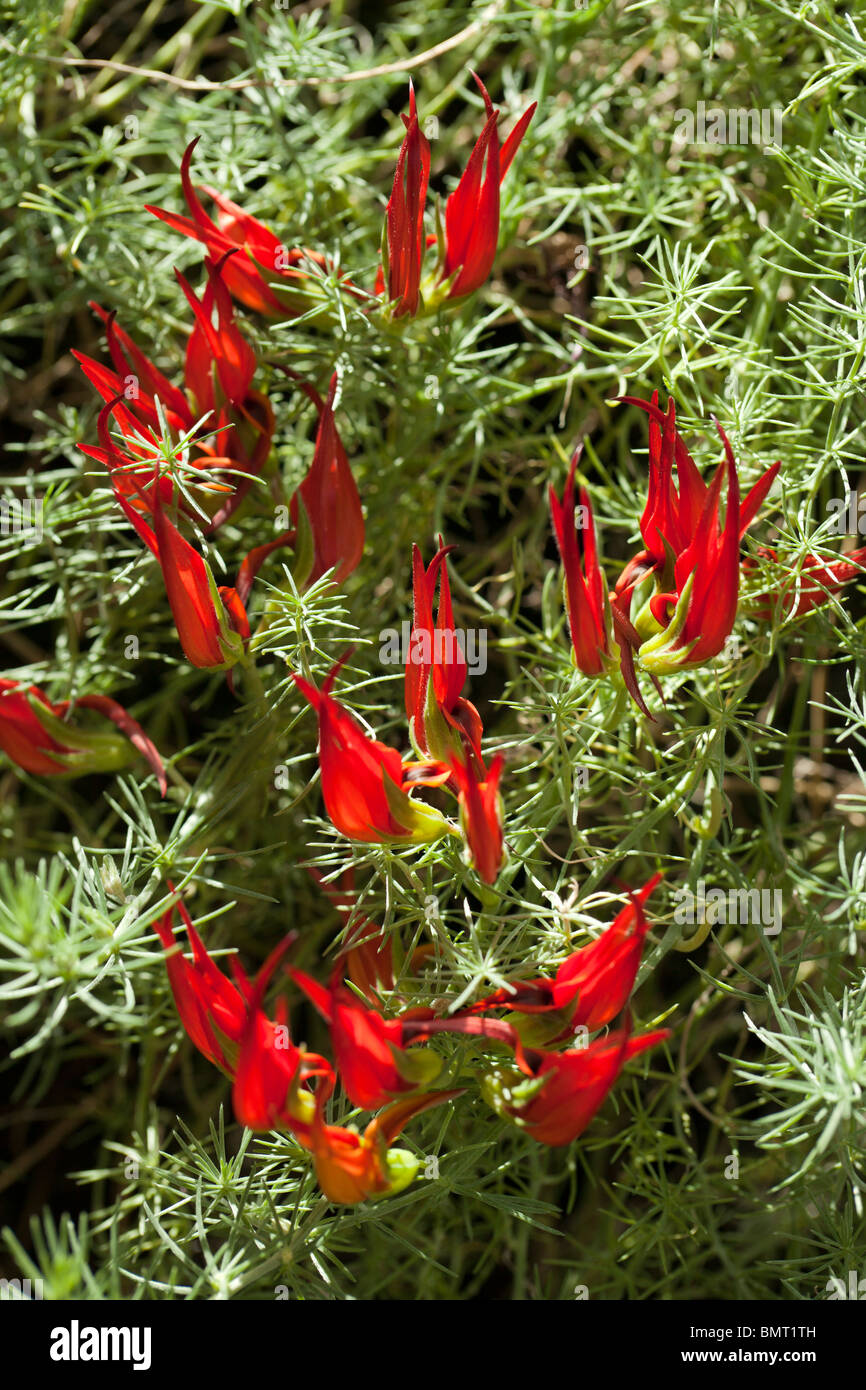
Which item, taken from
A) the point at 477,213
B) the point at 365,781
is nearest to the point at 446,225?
the point at 477,213

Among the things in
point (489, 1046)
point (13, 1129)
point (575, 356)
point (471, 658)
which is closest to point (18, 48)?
point (575, 356)

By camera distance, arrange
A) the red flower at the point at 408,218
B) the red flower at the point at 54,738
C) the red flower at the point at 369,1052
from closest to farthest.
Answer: the red flower at the point at 369,1052
the red flower at the point at 408,218
the red flower at the point at 54,738

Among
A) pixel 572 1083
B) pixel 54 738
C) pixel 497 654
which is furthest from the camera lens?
pixel 497 654

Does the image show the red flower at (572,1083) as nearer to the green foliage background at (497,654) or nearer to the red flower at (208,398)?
the green foliage background at (497,654)

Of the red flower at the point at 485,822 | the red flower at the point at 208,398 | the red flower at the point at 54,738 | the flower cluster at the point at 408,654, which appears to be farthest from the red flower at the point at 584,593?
the red flower at the point at 54,738

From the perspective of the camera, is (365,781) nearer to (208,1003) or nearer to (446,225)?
(208,1003)

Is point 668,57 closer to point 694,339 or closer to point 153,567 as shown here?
point 694,339
